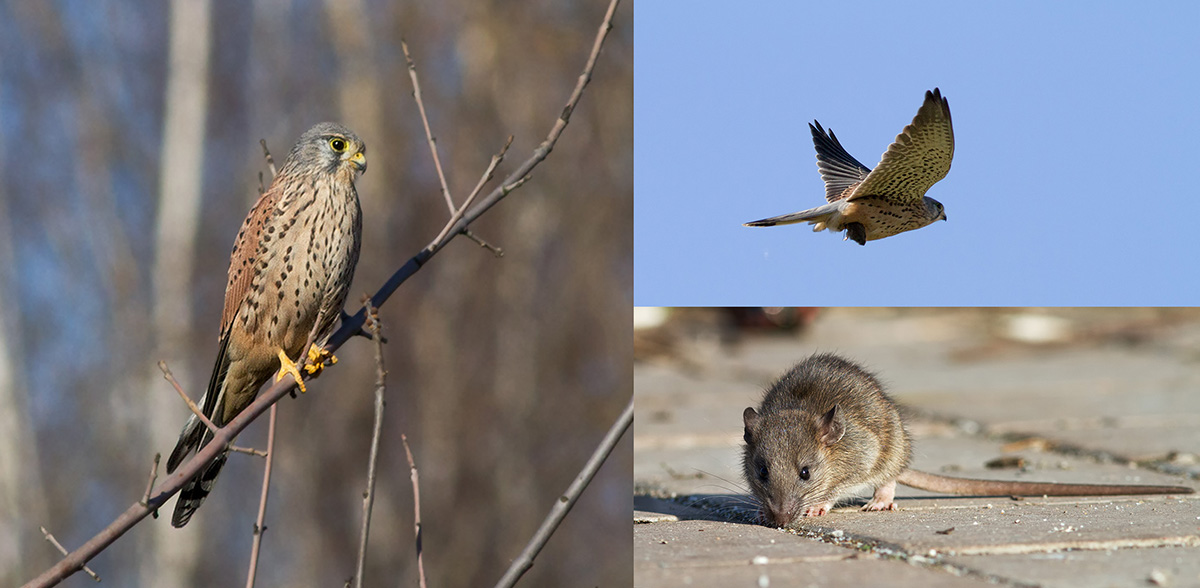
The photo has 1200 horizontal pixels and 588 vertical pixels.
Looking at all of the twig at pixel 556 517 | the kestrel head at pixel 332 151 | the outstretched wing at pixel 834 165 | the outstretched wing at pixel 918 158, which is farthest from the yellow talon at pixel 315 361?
the outstretched wing at pixel 834 165

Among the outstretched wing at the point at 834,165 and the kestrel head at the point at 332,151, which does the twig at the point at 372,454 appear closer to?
the kestrel head at the point at 332,151

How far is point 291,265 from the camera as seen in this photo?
8.30ft

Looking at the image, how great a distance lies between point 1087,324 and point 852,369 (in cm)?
427

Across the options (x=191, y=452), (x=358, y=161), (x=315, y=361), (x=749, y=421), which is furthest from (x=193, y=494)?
(x=749, y=421)

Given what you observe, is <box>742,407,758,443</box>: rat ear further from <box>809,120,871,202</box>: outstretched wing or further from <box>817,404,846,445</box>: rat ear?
<box>809,120,871,202</box>: outstretched wing

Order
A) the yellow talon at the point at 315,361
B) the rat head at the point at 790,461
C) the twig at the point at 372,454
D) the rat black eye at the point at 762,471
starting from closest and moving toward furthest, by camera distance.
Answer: the twig at the point at 372,454 → the yellow talon at the point at 315,361 → the rat head at the point at 790,461 → the rat black eye at the point at 762,471

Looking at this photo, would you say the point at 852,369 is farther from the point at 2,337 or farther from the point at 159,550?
the point at 2,337

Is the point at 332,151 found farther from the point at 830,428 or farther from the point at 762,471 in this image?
the point at 830,428

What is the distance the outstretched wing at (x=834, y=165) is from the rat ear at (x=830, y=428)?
113 cm

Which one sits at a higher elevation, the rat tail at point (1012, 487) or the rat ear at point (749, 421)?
the rat ear at point (749, 421)

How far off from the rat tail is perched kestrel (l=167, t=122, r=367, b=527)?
165 centimetres

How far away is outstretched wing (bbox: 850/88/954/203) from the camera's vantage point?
2.79 m

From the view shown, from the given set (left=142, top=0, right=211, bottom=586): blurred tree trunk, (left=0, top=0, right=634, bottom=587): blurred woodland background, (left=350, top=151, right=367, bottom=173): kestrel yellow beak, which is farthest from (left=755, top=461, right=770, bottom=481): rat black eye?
(left=142, top=0, right=211, bottom=586): blurred tree trunk

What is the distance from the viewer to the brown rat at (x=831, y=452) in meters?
2.68
